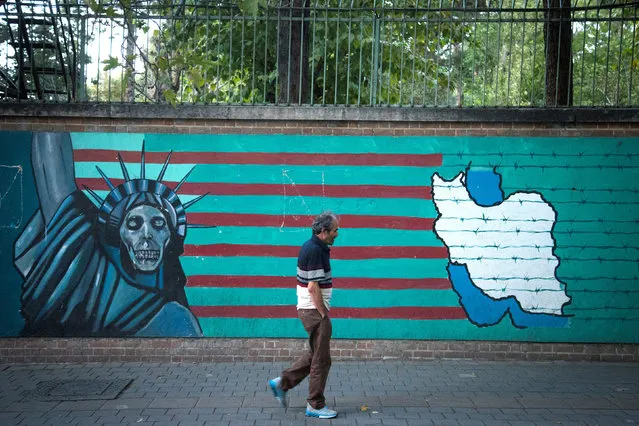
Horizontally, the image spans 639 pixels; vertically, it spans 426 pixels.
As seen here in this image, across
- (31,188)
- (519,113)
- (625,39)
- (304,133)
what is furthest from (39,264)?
(625,39)

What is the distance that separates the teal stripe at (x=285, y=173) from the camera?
822 cm

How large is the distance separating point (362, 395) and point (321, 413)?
833 millimetres

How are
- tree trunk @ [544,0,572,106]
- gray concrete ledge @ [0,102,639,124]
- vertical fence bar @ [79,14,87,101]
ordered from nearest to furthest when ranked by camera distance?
gray concrete ledge @ [0,102,639,124], vertical fence bar @ [79,14,87,101], tree trunk @ [544,0,572,106]

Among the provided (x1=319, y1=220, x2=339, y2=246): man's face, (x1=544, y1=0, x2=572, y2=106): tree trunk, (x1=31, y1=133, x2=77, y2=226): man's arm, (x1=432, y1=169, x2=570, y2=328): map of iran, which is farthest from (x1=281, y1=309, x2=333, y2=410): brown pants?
(x1=544, y1=0, x2=572, y2=106): tree trunk

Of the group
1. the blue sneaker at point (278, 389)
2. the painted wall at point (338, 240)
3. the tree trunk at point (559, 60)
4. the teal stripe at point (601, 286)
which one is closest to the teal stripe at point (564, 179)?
the painted wall at point (338, 240)

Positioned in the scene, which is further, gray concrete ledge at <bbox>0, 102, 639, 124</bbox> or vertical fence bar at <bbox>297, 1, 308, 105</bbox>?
vertical fence bar at <bbox>297, 1, 308, 105</bbox>

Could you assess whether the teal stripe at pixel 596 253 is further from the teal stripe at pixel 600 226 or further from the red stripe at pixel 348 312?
the red stripe at pixel 348 312

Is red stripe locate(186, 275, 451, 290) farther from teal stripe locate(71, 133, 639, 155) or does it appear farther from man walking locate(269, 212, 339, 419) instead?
man walking locate(269, 212, 339, 419)

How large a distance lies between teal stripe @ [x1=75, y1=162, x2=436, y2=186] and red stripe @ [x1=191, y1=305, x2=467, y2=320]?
137 cm

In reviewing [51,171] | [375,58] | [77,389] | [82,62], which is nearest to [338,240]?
[375,58]

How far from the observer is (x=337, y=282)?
8.22 m

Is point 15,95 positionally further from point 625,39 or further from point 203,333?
point 625,39

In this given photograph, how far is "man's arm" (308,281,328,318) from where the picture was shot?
608 cm

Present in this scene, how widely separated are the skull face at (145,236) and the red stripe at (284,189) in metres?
0.39
